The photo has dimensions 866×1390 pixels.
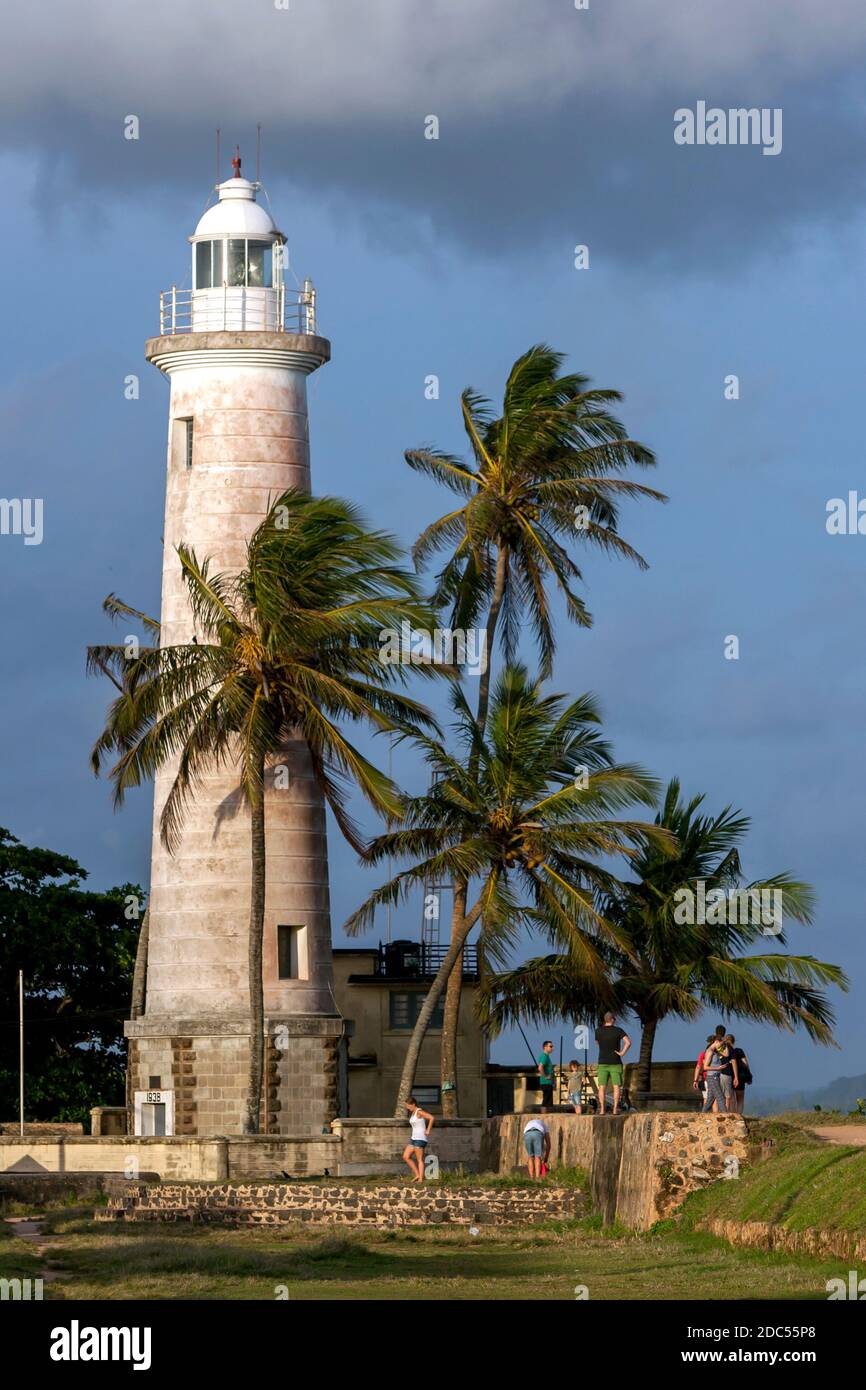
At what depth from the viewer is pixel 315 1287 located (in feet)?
86.9

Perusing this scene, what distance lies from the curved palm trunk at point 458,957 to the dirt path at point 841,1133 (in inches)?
512

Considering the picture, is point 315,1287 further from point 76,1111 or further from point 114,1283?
point 76,1111

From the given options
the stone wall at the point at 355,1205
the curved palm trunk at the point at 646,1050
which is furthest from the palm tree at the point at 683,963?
the stone wall at the point at 355,1205

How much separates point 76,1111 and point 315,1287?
32399 mm

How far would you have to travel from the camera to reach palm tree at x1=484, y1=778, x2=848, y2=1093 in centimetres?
4897

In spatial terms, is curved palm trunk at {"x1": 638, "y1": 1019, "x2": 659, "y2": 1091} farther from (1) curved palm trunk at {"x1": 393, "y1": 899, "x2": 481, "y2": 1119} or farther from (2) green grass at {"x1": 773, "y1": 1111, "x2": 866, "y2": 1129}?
(2) green grass at {"x1": 773, "y1": 1111, "x2": 866, "y2": 1129}

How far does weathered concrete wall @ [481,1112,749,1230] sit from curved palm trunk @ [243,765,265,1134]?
12478mm

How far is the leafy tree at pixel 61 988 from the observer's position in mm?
58625

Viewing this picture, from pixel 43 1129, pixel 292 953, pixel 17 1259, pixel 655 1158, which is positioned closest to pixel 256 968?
pixel 292 953

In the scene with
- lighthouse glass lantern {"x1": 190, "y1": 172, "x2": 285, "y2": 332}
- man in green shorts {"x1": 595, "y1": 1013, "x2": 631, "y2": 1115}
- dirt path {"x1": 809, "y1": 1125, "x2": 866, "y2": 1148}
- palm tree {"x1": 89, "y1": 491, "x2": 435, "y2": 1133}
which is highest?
lighthouse glass lantern {"x1": 190, "y1": 172, "x2": 285, "y2": 332}

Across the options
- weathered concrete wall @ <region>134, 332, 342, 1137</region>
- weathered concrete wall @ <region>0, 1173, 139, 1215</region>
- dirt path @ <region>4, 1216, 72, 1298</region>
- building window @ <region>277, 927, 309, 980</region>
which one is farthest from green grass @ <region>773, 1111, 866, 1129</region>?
building window @ <region>277, 927, 309, 980</region>

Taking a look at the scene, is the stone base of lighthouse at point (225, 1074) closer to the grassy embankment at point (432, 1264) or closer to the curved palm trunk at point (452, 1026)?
the curved palm trunk at point (452, 1026)
